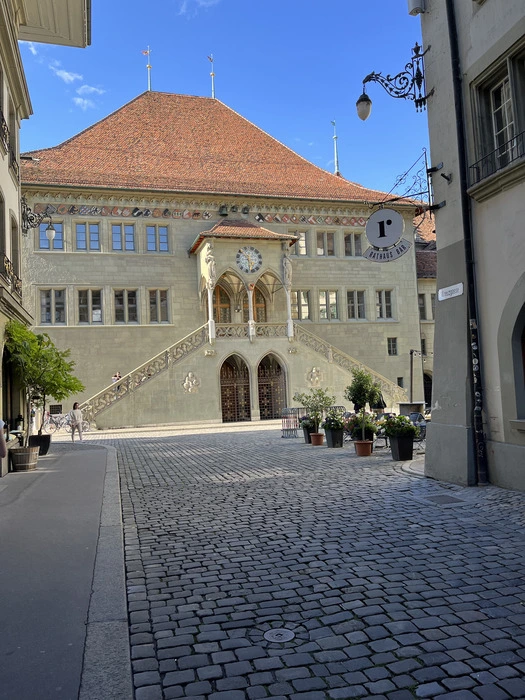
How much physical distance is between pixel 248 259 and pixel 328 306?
273 inches

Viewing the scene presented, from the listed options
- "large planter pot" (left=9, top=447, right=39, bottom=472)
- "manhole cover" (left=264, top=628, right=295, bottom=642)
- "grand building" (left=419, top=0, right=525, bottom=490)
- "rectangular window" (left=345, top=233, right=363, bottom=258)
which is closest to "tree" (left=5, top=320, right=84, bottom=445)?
"large planter pot" (left=9, top=447, right=39, bottom=472)

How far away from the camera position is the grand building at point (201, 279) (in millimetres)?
32875

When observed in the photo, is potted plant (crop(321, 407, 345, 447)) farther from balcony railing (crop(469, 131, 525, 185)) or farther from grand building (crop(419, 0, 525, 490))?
balcony railing (crop(469, 131, 525, 185))

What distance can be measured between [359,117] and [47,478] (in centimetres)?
961

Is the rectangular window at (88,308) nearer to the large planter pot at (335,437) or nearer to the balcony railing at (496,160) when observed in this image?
the large planter pot at (335,437)

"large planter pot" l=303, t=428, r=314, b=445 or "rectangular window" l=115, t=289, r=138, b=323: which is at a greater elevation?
"rectangular window" l=115, t=289, r=138, b=323

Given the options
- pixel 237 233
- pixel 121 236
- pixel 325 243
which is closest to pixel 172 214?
pixel 121 236

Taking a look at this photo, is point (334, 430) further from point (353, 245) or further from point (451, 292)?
point (353, 245)

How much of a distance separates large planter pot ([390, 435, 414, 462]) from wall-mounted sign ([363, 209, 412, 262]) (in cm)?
439

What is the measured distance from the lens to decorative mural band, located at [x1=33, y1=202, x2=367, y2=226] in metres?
33.6

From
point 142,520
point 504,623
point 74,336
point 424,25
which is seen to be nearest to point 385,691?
point 504,623

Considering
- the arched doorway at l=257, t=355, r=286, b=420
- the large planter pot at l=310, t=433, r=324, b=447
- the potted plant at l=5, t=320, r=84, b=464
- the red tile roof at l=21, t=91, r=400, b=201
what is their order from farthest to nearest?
the red tile roof at l=21, t=91, r=400, b=201 < the arched doorway at l=257, t=355, r=286, b=420 < the large planter pot at l=310, t=433, r=324, b=447 < the potted plant at l=5, t=320, r=84, b=464

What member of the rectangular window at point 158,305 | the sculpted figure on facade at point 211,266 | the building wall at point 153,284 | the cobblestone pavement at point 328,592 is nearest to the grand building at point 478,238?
the cobblestone pavement at point 328,592

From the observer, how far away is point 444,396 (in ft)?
35.3
